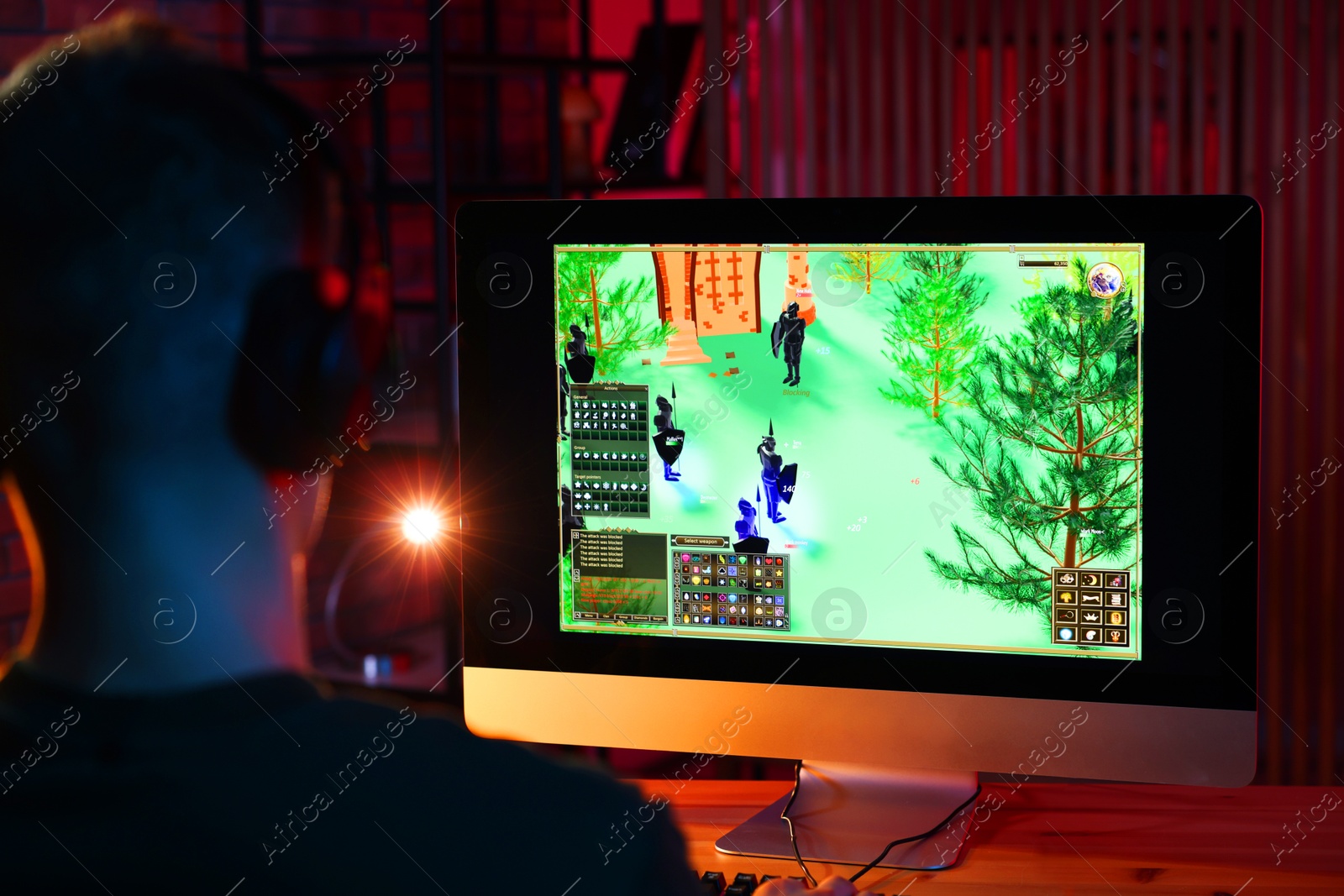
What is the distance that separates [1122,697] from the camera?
0.96m

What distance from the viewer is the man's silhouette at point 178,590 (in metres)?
0.49

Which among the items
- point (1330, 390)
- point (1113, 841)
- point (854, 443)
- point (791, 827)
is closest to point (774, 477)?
point (854, 443)

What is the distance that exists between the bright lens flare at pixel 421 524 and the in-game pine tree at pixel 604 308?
0.38 m

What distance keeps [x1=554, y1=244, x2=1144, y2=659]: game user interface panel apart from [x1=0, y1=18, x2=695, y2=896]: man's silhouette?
491 millimetres

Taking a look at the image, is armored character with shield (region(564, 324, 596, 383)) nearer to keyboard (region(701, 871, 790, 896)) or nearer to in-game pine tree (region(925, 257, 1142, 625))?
in-game pine tree (region(925, 257, 1142, 625))

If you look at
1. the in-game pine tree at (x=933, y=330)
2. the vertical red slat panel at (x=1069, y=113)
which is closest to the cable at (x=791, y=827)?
the in-game pine tree at (x=933, y=330)

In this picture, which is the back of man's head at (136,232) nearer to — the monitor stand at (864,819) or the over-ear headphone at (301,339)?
the over-ear headphone at (301,339)

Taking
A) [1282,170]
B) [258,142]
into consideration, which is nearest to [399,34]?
[1282,170]

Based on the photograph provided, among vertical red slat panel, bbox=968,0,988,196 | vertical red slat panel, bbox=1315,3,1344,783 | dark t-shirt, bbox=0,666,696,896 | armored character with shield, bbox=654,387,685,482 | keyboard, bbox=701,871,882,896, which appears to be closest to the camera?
dark t-shirt, bbox=0,666,696,896

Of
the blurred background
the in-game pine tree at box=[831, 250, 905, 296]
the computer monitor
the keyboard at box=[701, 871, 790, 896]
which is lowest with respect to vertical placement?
the keyboard at box=[701, 871, 790, 896]

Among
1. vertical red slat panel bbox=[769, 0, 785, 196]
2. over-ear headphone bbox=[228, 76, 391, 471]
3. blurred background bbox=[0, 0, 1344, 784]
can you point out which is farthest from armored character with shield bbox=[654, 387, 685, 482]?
vertical red slat panel bbox=[769, 0, 785, 196]

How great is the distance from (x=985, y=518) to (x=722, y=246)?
0.31 metres

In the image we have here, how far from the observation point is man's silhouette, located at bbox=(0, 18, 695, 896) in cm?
49

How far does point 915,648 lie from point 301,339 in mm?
612
